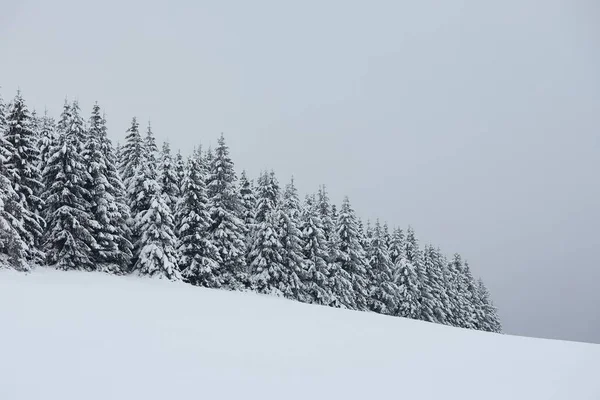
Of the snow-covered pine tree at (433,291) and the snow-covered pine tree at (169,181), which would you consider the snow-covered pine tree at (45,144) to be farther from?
the snow-covered pine tree at (433,291)

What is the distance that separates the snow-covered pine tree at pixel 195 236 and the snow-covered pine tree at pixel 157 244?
1807 millimetres

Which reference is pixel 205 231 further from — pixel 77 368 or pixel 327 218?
pixel 77 368

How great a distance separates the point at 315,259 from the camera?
36.6 m

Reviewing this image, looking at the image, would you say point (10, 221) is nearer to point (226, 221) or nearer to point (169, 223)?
point (169, 223)

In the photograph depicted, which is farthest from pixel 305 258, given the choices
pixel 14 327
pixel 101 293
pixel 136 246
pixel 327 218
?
pixel 14 327

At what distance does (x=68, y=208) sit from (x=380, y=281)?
30065mm

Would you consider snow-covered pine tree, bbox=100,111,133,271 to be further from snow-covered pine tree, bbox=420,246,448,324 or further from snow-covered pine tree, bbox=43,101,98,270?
snow-covered pine tree, bbox=420,246,448,324

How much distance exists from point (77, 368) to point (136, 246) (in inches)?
889

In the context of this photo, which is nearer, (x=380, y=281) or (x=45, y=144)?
(x=45, y=144)

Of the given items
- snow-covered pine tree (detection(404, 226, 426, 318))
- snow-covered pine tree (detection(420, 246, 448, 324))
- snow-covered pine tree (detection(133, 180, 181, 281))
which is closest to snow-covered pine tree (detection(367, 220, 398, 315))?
snow-covered pine tree (detection(404, 226, 426, 318))

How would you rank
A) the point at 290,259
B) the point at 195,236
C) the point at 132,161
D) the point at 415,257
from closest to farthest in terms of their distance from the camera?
the point at 195,236
the point at 132,161
the point at 290,259
the point at 415,257

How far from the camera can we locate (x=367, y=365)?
8055 millimetres

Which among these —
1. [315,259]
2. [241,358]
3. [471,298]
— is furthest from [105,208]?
[471,298]

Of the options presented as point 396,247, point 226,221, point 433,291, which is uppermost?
point 396,247
